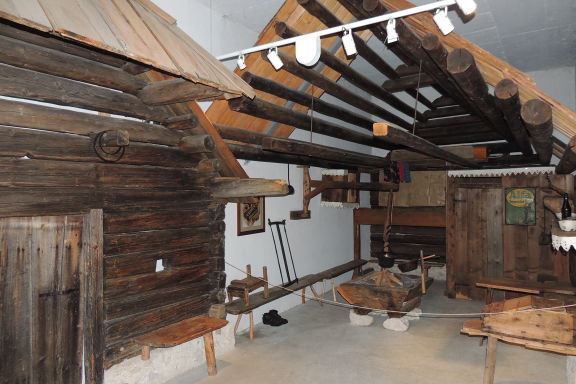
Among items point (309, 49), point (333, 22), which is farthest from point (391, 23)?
point (333, 22)

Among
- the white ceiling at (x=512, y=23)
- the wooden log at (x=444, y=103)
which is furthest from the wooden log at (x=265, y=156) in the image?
the wooden log at (x=444, y=103)

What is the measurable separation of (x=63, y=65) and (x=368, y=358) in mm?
5279

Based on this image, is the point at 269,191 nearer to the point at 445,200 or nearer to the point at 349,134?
the point at 349,134

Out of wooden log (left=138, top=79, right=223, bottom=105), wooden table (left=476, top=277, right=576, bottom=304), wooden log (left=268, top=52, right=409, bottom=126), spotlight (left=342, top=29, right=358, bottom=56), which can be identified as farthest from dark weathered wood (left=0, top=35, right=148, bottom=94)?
wooden table (left=476, top=277, right=576, bottom=304)

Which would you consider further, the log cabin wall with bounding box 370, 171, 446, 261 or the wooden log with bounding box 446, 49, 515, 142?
the log cabin wall with bounding box 370, 171, 446, 261

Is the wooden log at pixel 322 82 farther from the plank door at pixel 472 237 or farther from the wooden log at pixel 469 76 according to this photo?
the plank door at pixel 472 237

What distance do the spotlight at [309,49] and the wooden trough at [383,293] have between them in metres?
4.30

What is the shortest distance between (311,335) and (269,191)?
321 cm

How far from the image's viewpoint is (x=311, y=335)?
682 centimetres

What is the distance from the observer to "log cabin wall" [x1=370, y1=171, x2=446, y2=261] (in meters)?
10.5

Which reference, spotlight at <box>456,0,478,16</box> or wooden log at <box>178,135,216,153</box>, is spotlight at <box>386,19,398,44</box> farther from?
wooden log at <box>178,135,216,153</box>

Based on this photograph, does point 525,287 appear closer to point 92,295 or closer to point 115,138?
point 92,295

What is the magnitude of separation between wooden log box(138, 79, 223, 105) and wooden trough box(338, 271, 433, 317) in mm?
4480

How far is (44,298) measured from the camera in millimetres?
3916
